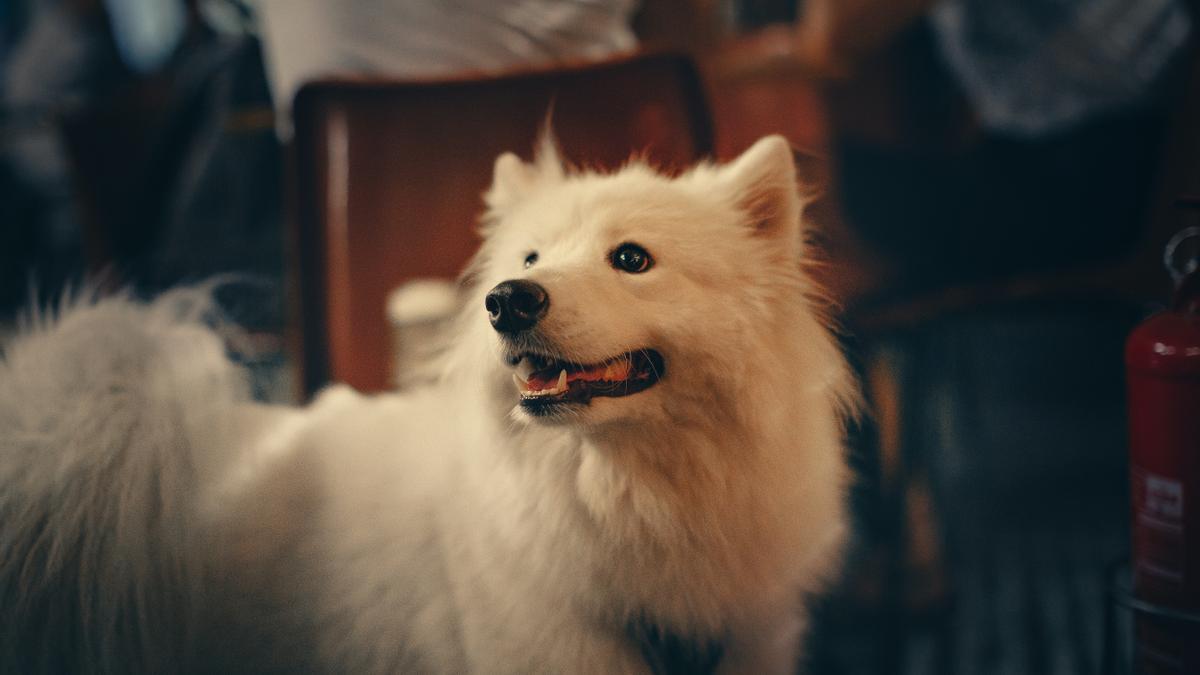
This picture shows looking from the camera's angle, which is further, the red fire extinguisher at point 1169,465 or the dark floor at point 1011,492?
the dark floor at point 1011,492

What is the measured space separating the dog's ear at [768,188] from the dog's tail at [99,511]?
1.75ft

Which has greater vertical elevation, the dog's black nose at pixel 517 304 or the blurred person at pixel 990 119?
the dog's black nose at pixel 517 304

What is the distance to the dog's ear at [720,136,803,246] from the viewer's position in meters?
0.62

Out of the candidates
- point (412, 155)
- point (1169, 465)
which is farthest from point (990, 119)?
point (412, 155)

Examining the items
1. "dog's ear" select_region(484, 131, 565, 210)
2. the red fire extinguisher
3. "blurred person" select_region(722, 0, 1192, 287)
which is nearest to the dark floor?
"blurred person" select_region(722, 0, 1192, 287)

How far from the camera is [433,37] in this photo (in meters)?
0.85

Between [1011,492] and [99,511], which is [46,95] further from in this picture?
[1011,492]

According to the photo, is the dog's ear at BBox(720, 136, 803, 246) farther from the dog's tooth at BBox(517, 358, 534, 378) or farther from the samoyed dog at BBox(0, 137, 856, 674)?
the dog's tooth at BBox(517, 358, 534, 378)

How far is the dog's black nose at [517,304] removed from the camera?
21.2 inches

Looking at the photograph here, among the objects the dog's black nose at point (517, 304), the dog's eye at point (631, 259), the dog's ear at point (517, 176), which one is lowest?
the dog's eye at point (631, 259)

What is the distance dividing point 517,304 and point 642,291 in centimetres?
11

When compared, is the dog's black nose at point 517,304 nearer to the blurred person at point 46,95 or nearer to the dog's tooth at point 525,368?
the dog's tooth at point 525,368

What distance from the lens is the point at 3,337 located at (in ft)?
2.62

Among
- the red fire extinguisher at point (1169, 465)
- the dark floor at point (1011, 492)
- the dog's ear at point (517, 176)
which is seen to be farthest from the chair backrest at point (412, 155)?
the dark floor at point (1011, 492)
